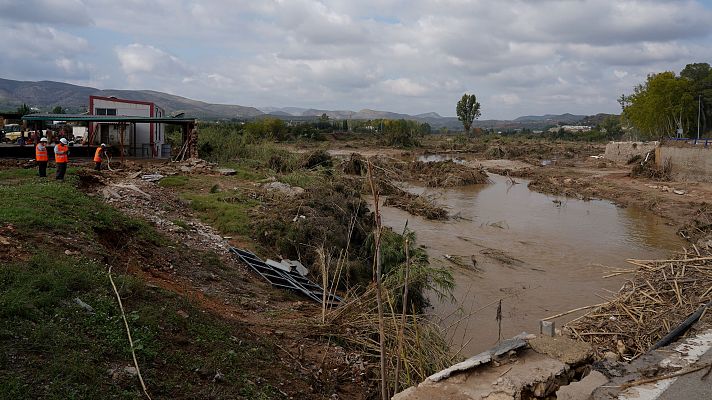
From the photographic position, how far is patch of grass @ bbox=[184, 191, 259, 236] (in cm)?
1169

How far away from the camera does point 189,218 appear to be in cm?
1212

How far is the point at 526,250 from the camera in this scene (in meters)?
15.5

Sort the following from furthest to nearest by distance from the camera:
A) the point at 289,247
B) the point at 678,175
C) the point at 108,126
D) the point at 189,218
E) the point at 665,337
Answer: the point at 678,175 < the point at 108,126 < the point at 189,218 < the point at 289,247 < the point at 665,337

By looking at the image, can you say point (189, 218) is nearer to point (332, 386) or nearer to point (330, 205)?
point (330, 205)

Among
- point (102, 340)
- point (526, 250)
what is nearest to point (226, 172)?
point (526, 250)

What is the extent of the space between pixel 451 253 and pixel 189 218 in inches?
278

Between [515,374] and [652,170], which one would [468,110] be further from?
[515,374]

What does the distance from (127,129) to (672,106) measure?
43101 mm

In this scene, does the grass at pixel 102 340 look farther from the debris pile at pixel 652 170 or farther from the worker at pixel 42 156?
the debris pile at pixel 652 170

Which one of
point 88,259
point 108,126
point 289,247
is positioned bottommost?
point 289,247

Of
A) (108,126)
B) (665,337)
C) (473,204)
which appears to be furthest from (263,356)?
(108,126)

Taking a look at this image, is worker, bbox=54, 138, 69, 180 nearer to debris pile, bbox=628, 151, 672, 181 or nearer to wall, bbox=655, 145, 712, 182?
wall, bbox=655, 145, 712, 182

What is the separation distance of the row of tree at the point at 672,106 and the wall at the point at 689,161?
49.8 feet

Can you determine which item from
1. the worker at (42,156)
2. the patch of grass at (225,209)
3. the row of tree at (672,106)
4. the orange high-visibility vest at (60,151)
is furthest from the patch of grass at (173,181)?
the row of tree at (672,106)
